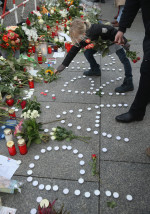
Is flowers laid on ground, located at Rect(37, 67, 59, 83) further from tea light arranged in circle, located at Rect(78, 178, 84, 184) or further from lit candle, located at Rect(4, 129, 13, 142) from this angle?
tea light arranged in circle, located at Rect(78, 178, 84, 184)

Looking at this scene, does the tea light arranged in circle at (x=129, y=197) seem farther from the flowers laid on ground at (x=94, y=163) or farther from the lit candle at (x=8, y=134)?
the lit candle at (x=8, y=134)

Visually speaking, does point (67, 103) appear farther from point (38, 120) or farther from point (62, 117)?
point (38, 120)

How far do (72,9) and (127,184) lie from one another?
6.36 metres

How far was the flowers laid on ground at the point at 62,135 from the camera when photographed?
8.50 feet

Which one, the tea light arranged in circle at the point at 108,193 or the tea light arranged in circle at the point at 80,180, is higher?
the tea light arranged in circle at the point at 80,180

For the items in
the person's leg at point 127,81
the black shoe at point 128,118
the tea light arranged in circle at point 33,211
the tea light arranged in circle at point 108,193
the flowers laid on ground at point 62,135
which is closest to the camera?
the tea light arranged in circle at point 33,211

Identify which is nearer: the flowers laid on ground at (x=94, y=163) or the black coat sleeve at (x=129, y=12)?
the flowers laid on ground at (x=94, y=163)

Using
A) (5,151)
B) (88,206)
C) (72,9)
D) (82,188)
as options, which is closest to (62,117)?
→ (5,151)

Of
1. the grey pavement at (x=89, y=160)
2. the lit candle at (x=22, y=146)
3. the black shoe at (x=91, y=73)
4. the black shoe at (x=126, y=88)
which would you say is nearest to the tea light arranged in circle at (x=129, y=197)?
the grey pavement at (x=89, y=160)

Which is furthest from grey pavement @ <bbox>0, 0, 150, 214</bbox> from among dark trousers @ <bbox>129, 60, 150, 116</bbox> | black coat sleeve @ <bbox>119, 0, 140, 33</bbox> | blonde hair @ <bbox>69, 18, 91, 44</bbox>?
black coat sleeve @ <bbox>119, 0, 140, 33</bbox>

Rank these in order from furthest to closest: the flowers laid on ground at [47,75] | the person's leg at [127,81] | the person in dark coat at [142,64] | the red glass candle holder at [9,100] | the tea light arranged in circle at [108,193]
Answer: the flowers laid on ground at [47,75] → the person's leg at [127,81] → the red glass candle holder at [9,100] → the person in dark coat at [142,64] → the tea light arranged in circle at [108,193]

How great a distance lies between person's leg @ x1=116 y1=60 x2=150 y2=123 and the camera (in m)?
2.29

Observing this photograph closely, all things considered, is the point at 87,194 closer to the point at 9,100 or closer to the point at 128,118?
the point at 128,118

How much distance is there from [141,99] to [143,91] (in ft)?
0.42
